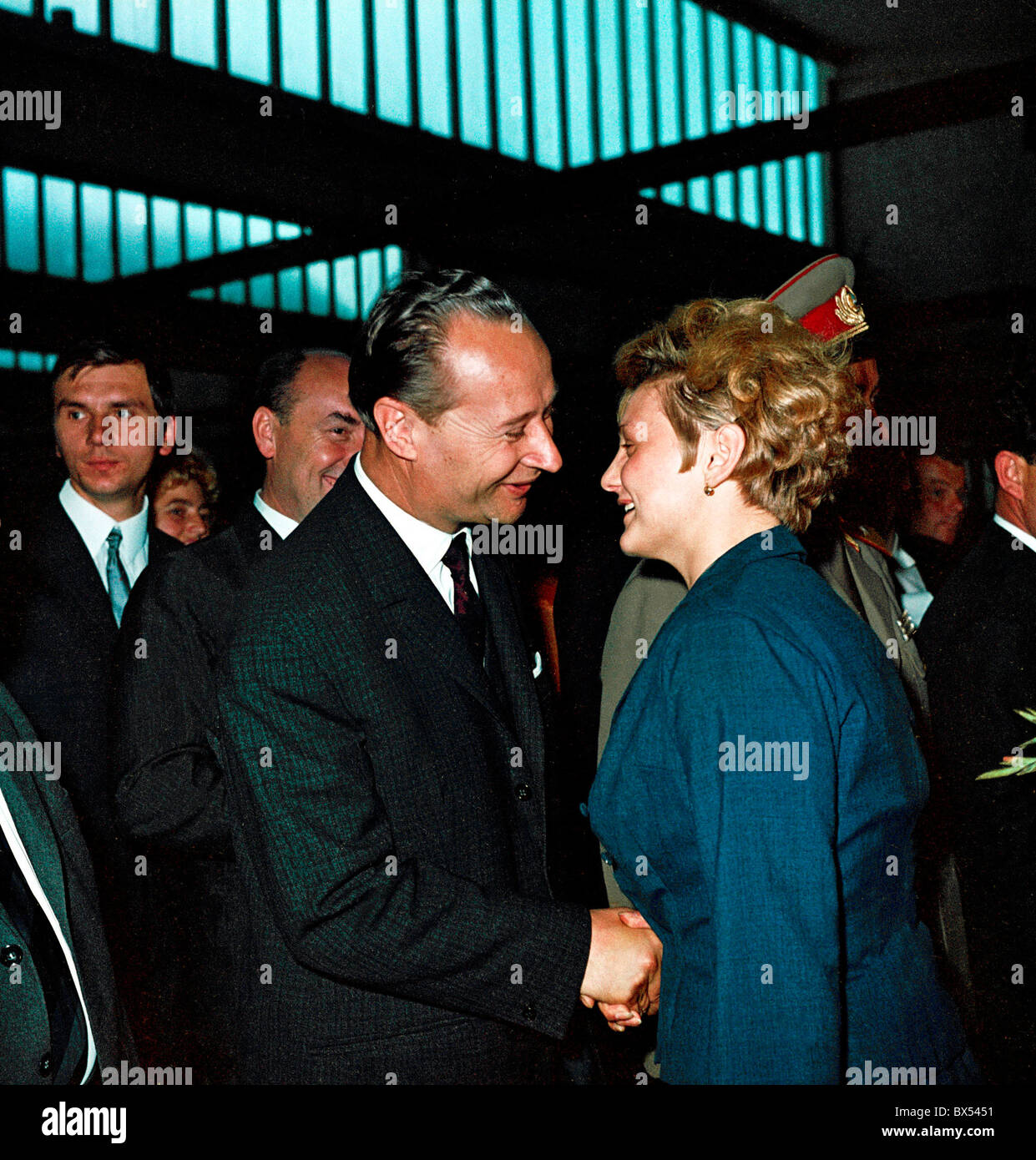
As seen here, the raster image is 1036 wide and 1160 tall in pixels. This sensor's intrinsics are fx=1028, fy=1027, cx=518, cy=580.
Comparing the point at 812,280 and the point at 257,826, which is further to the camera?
the point at 812,280

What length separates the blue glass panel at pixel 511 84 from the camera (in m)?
2.18

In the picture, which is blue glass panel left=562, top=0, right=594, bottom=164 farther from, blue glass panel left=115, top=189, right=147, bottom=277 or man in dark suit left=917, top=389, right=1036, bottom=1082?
man in dark suit left=917, top=389, right=1036, bottom=1082

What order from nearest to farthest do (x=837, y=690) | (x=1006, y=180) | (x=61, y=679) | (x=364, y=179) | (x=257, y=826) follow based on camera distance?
(x=837, y=690), (x=257, y=826), (x=61, y=679), (x=364, y=179), (x=1006, y=180)

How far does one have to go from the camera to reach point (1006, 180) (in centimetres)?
246

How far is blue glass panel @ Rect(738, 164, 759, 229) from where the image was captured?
238 centimetres

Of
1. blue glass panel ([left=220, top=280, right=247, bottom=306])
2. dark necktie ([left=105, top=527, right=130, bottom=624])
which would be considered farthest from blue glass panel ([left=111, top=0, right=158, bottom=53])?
dark necktie ([left=105, top=527, right=130, bottom=624])

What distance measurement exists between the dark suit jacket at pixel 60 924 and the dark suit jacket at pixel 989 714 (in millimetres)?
1454

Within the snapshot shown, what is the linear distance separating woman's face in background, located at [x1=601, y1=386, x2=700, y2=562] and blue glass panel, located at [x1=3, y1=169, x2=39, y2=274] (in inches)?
44.5

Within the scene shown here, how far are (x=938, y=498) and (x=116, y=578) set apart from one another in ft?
6.09

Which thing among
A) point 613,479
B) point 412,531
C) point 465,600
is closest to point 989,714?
point 613,479

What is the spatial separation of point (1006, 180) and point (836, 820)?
1.98 meters

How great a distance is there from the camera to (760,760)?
40.4 inches
